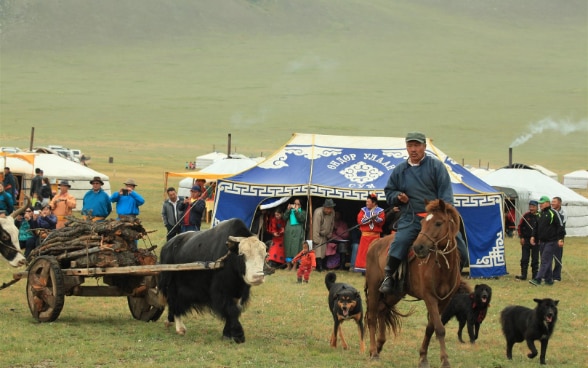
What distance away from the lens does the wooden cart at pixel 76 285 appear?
9742 mm

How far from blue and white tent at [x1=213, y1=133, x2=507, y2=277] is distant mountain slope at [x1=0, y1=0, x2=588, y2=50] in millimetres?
112058

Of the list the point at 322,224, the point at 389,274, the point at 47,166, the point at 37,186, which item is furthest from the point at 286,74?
the point at 389,274

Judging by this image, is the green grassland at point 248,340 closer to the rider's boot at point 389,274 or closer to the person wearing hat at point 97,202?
the rider's boot at point 389,274

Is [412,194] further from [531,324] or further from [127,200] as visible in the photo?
[127,200]

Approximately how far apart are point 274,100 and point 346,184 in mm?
81710

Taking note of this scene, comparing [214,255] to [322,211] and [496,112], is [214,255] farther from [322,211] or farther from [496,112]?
[496,112]

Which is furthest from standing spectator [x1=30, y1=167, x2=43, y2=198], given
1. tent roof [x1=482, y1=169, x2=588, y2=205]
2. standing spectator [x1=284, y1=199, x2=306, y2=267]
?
tent roof [x1=482, y1=169, x2=588, y2=205]

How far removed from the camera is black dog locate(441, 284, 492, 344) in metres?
9.62

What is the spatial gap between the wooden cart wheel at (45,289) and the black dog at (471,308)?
3.83 metres

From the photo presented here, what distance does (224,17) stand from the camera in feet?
463

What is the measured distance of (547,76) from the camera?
112375 mm

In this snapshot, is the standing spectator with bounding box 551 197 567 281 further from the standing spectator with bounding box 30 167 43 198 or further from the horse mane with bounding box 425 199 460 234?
the standing spectator with bounding box 30 167 43 198

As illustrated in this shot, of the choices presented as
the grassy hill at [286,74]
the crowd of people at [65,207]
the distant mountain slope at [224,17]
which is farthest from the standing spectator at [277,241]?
the distant mountain slope at [224,17]

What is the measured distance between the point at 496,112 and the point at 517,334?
83.1m
